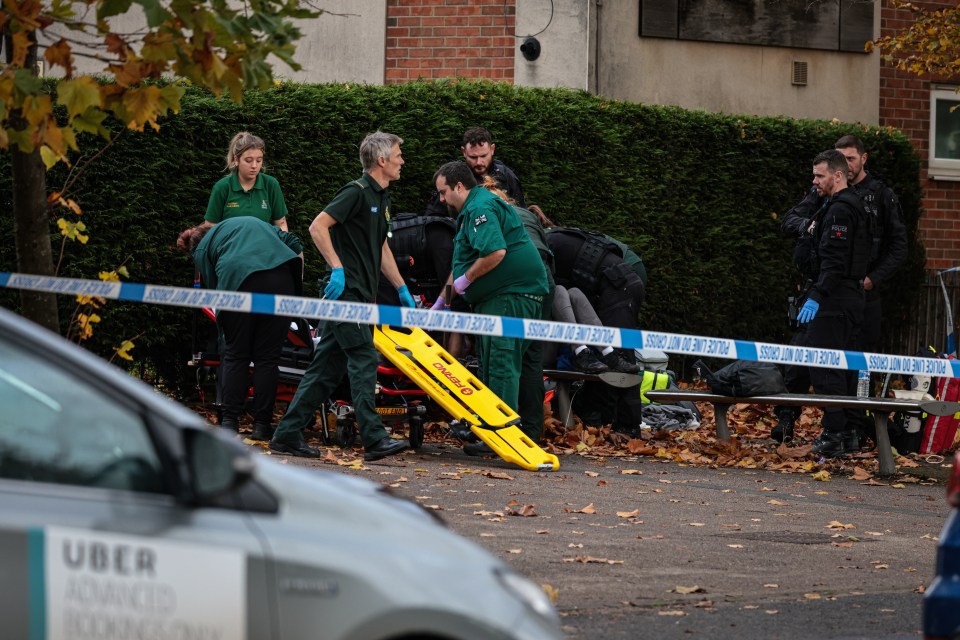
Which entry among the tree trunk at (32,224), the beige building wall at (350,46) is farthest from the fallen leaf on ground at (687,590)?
the beige building wall at (350,46)

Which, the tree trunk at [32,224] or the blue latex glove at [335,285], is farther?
the blue latex glove at [335,285]

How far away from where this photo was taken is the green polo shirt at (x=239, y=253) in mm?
10164

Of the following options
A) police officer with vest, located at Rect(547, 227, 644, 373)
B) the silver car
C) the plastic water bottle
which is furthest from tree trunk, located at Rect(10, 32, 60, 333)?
the plastic water bottle

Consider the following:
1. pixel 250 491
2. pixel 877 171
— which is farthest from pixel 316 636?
pixel 877 171

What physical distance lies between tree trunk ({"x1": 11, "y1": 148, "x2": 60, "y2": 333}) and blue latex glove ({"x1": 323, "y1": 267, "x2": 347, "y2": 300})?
2.95 meters

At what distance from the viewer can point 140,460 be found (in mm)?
3301

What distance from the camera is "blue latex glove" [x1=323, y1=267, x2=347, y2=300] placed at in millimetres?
9508

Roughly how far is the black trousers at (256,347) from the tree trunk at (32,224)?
3.47 m

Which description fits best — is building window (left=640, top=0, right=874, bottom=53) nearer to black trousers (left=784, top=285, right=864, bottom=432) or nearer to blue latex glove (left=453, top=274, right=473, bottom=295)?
black trousers (left=784, top=285, right=864, bottom=432)

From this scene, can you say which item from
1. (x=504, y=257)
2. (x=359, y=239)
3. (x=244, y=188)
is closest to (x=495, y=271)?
(x=504, y=257)

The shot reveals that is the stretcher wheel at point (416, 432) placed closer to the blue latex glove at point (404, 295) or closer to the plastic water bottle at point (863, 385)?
the blue latex glove at point (404, 295)

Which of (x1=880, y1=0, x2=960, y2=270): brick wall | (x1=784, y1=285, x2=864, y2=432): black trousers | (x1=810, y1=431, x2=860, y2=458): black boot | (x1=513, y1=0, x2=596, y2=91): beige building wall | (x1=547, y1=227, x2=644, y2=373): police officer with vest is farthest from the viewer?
(x1=880, y1=0, x2=960, y2=270): brick wall

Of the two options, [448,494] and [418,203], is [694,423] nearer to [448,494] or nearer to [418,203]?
[418,203]

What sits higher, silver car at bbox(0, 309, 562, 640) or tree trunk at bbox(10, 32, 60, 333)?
tree trunk at bbox(10, 32, 60, 333)
